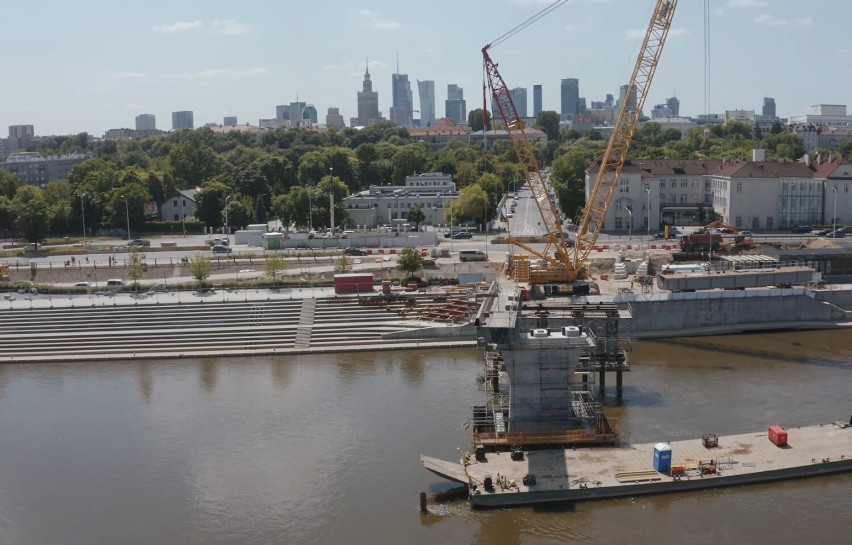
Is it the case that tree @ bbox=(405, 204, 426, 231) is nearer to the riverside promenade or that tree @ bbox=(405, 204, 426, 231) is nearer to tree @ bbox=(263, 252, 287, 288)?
tree @ bbox=(263, 252, 287, 288)

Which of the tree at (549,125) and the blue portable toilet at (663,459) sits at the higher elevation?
the tree at (549,125)

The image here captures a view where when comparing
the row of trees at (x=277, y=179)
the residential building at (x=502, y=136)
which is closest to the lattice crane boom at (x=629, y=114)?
the row of trees at (x=277, y=179)

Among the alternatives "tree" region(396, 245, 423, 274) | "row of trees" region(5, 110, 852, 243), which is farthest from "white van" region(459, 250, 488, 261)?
"row of trees" region(5, 110, 852, 243)

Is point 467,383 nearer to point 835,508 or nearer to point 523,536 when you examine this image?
point 523,536

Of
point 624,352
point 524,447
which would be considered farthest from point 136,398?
point 624,352

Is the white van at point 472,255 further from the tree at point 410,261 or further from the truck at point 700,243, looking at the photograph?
the truck at point 700,243

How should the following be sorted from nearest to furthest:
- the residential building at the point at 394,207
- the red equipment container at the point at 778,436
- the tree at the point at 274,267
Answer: the red equipment container at the point at 778,436, the tree at the point at 274,267, the residential building at the point at 394,207
